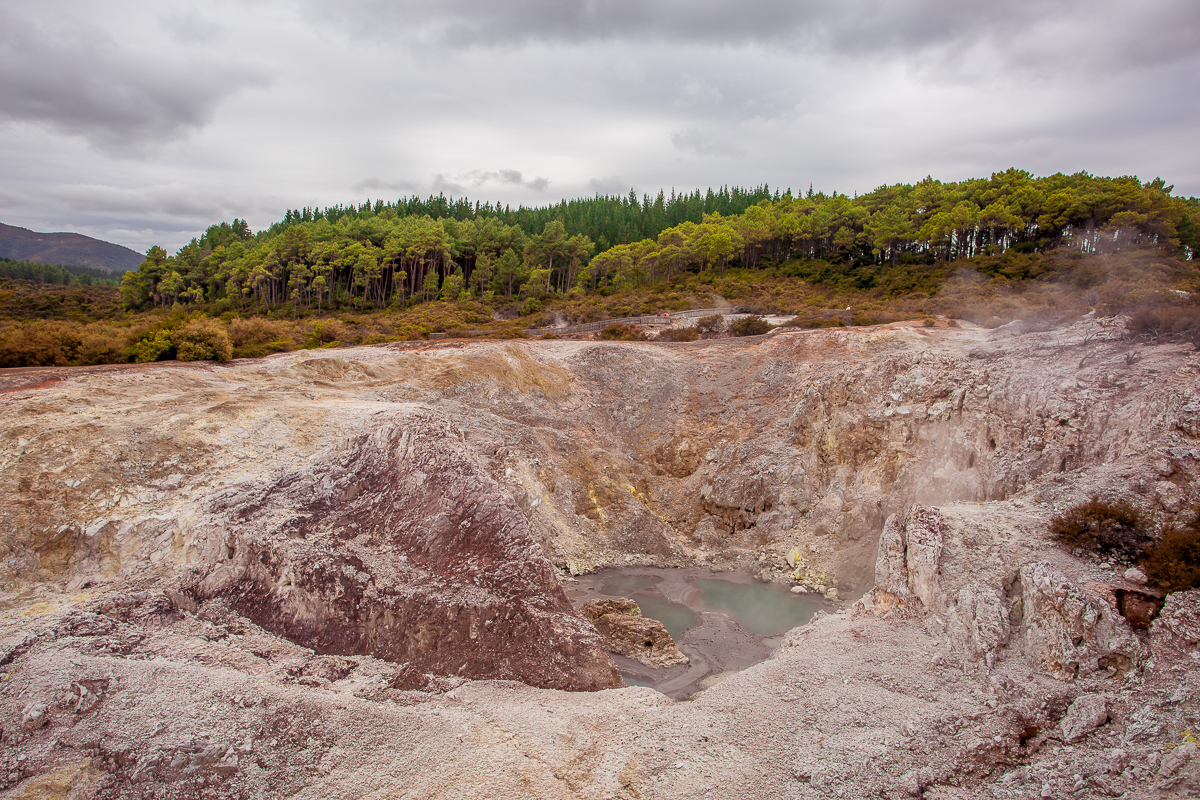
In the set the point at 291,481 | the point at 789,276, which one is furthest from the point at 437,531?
the point at 789,276

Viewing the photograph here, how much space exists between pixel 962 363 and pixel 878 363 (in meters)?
3.79

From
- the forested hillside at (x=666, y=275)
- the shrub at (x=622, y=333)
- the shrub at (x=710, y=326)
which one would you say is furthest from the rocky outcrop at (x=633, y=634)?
the shrub at (x=710, y=326)

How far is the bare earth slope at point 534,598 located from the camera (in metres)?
11.3

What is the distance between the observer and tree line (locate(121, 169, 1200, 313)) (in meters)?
55.4

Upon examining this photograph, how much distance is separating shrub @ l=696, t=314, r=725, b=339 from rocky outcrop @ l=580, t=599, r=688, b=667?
28446 millimetres

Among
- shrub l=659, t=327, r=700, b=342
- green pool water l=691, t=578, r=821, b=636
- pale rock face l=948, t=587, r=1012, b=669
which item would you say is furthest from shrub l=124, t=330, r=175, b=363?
pale rock face l=948, t=587, r=1012, b=669

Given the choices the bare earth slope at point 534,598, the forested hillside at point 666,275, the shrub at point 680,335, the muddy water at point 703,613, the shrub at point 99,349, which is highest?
the forested hillside at point 666,275

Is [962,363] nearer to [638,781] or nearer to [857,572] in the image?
[857,572]

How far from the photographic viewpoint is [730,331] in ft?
147

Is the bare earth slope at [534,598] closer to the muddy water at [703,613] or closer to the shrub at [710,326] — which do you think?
the muddy water at [703,613]

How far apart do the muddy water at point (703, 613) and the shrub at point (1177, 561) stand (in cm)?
1065

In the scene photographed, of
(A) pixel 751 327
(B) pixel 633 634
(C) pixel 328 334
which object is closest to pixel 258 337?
(C) pixel 328 334

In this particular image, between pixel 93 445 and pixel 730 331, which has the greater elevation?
pixel 730 331

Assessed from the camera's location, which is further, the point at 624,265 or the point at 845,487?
the point at 624,265
